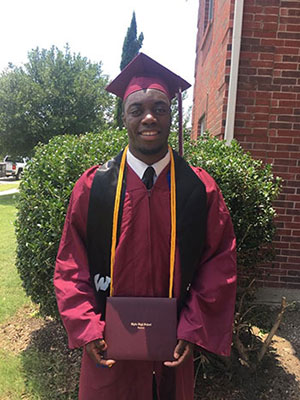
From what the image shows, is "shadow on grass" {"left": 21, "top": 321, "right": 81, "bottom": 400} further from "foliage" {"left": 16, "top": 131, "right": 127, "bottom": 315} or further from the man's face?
the man's face

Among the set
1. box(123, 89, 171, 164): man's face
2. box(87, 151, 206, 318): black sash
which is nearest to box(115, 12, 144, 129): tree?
box(123, 89, 171, 164): man's face

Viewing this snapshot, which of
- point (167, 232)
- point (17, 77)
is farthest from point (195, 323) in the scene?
point (17, 77)

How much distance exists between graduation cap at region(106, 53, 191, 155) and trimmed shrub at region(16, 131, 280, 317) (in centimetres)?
103

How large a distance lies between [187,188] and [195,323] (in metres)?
0.61

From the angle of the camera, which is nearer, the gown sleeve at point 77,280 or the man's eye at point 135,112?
the gown sleeve at point 77,280

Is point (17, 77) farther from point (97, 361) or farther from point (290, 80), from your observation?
point (97, 361)

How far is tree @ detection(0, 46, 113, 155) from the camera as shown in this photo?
1603cm

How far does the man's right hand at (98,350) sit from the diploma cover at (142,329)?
2cm

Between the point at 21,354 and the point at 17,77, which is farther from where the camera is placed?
the point at 17,77

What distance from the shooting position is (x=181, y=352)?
1505 millimetres

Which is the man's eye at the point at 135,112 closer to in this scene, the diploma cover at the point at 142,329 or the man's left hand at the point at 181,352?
the diploma cover at the point at 142,329

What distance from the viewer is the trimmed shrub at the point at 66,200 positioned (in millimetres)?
2602

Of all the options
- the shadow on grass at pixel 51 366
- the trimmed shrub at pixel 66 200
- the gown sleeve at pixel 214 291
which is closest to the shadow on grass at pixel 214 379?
the shadow on grass at pixel 51 366

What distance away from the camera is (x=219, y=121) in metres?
4.26
